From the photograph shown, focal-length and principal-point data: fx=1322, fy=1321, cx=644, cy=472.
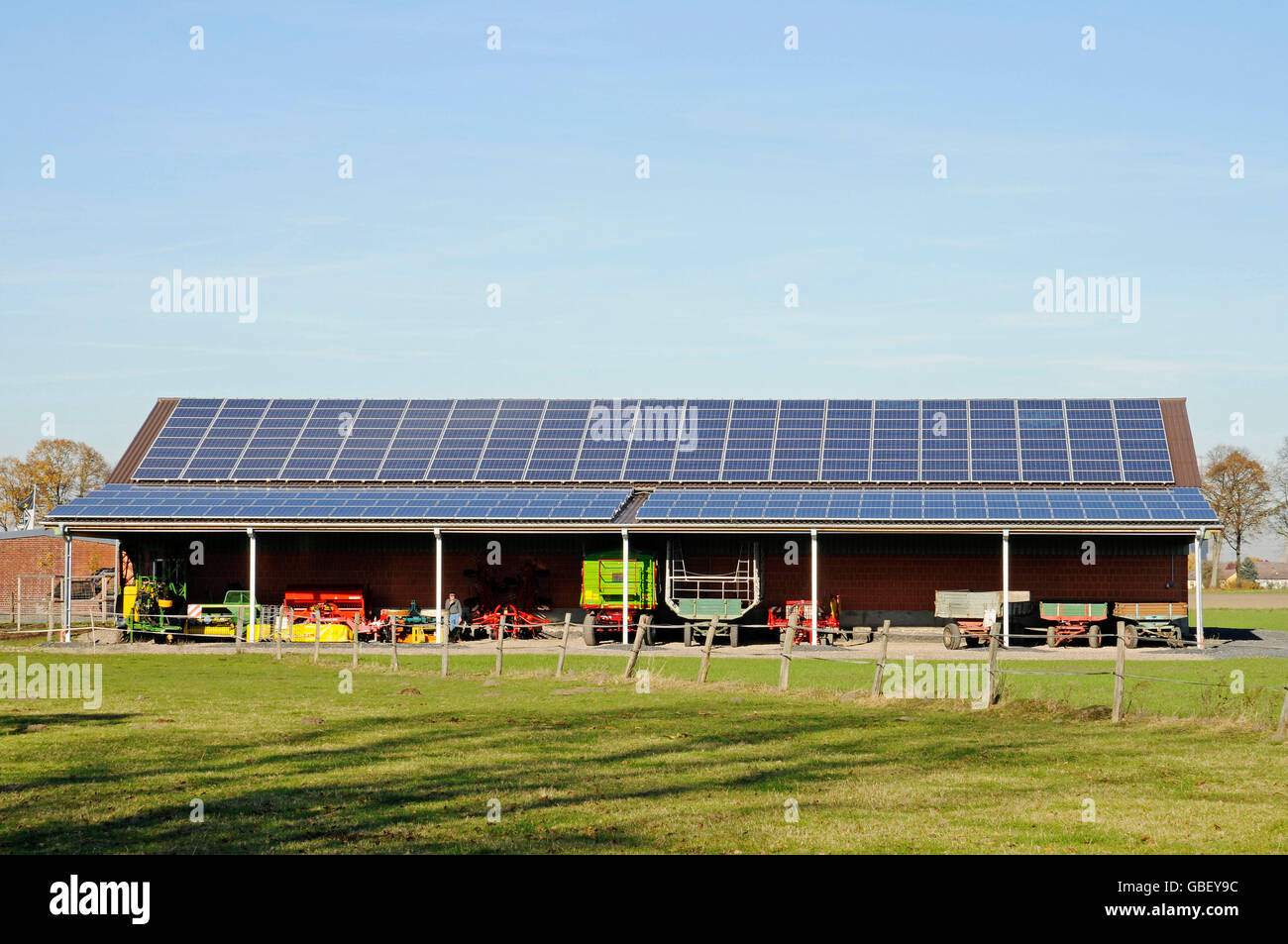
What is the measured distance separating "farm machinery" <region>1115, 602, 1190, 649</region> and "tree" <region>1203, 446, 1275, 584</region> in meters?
66.0

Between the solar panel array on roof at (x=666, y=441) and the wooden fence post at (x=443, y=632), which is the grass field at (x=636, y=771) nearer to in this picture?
the wooden fence post at (x=443, y=632)

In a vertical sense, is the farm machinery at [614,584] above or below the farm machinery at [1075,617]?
above

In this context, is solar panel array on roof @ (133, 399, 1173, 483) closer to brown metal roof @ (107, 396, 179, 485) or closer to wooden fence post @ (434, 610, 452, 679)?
brown metal roof @ (107, 396, 179, 485)

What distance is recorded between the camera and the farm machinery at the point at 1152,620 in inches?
1426

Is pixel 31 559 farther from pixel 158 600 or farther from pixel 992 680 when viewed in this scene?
pixel 992 680

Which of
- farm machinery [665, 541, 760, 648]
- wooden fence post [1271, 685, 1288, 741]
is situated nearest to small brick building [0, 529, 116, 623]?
farm machinery [665, 541, 760, 648]

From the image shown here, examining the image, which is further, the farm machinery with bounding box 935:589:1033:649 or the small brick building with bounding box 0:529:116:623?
the small brick building with bounding box 0:529:116:623

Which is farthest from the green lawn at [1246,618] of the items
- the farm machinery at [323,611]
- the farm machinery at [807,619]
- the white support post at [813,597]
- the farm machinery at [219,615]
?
the farm machinery at [219,615]

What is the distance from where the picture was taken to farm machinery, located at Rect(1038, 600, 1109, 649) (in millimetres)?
36500

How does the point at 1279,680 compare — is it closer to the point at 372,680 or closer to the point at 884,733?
the point at 884,733
